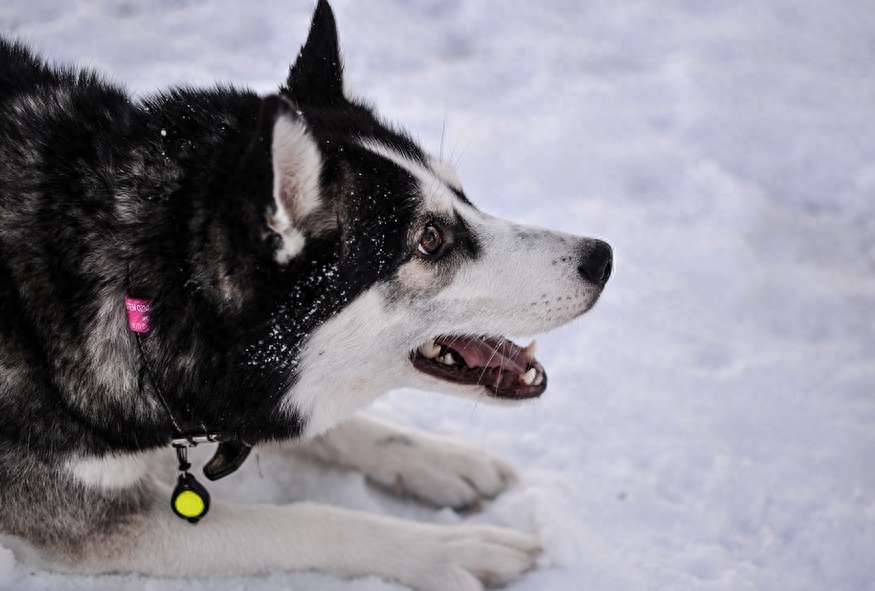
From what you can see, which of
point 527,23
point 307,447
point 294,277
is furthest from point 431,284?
point 527,23

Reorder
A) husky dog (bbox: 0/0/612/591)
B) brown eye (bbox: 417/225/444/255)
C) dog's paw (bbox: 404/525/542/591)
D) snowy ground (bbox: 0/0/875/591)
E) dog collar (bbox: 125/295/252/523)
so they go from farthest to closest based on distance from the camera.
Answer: snowy ground (bbox: 0/0/875/591), dog's paw (bbox: 404/525/542/591), dog collar (bbox: 125/295/252/523), brown eye (bbox: 417/225/444/255), husky dog (bbox: 0/0/612/591)

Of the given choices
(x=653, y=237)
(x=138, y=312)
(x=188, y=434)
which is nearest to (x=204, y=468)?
(x=188, y=434)

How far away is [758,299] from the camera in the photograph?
3.78m

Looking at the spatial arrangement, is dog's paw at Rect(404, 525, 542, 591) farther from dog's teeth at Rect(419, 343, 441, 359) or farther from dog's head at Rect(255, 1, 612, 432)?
dog's teeth at Rect(419, 343, 441, 359)

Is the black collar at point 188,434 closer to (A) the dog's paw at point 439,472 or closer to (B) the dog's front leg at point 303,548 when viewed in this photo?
(B) the dog's front leg at point 303,548

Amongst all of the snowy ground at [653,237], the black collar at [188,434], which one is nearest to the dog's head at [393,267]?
the black collar at [188,434]

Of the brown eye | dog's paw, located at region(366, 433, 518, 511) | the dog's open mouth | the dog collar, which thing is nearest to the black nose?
the dog's open mouth

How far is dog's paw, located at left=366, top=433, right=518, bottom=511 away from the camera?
118 inches

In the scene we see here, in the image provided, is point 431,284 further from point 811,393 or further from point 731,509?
point 811,393

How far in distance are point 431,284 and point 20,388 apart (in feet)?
3.89

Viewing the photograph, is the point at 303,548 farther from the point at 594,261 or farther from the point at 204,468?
the point at 594,261

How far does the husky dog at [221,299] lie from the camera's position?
2.07m

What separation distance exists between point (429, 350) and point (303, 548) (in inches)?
31.1

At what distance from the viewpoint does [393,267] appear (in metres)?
2.18
